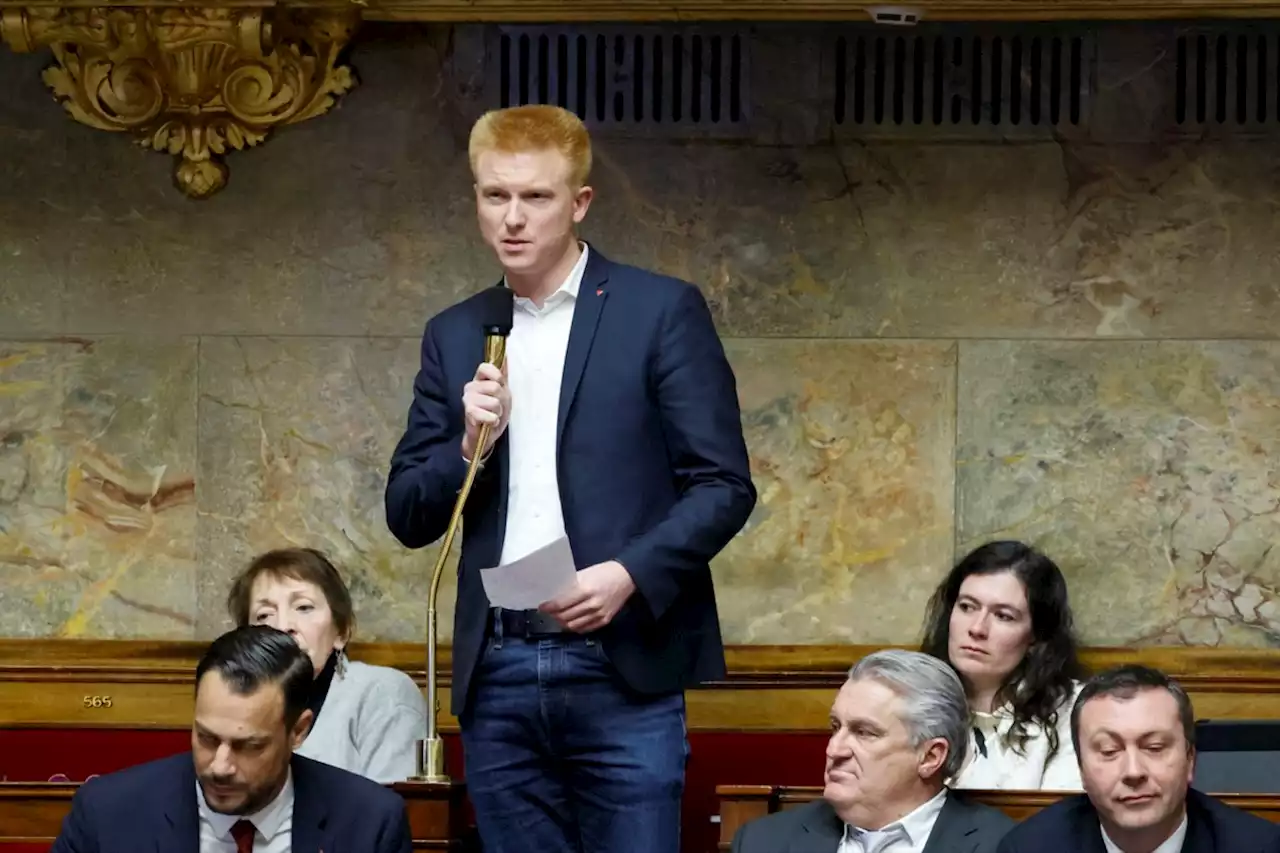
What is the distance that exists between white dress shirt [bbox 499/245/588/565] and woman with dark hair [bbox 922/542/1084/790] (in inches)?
44.1

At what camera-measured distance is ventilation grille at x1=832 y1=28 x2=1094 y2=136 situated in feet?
19.5

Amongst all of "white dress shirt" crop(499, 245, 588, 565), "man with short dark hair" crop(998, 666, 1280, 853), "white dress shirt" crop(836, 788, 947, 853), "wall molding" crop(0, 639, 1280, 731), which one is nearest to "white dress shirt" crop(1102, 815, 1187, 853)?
"man with short dark hair" crop(998, 666, 1280, 853)

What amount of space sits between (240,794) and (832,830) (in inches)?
38.2

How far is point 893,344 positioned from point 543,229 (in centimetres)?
191

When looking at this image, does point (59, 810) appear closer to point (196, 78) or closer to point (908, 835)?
point (908, 835)

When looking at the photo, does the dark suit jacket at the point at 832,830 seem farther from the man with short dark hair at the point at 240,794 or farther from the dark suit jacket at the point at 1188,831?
the man with short dark hair at the point at 240,794

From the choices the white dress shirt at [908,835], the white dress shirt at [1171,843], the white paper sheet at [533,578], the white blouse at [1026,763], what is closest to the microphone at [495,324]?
the white paper sheet at [533,578]

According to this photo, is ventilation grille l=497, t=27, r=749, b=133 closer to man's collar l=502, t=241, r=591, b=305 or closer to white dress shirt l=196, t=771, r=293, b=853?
man's collar l=502, t=241, r=591, b=305

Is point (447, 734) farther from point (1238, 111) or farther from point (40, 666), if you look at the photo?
point (1238, 111)

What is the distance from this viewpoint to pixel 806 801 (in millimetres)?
4293

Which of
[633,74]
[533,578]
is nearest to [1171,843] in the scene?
[533,578]

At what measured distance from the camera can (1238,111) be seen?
592cm

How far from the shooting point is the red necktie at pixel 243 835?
4125 mm

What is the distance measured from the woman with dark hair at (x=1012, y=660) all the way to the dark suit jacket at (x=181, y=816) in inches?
49.0
